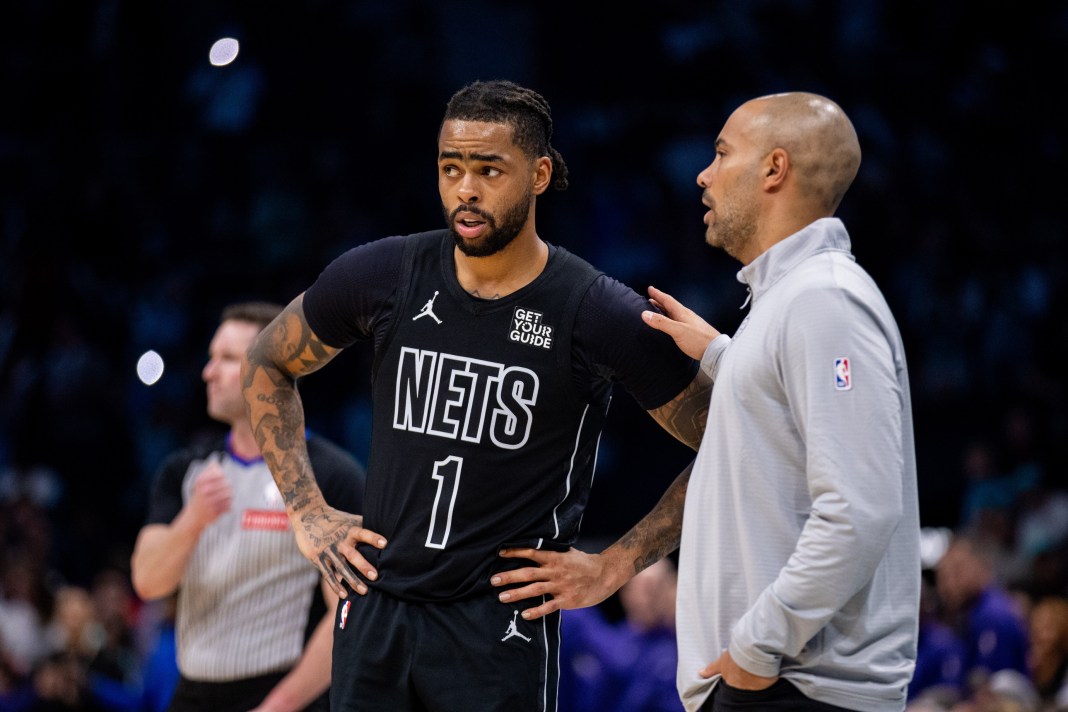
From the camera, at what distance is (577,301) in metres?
3.11

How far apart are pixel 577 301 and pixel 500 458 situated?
16.3 inches

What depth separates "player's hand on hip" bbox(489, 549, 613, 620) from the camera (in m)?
3.02

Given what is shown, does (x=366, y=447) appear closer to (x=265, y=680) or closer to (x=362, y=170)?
(x=362, y=170)

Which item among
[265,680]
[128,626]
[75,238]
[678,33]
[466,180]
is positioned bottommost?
[128,626]

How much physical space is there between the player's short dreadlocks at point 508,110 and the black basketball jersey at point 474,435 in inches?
13.0

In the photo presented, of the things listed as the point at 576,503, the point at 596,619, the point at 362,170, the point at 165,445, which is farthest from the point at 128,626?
the point at 576,503

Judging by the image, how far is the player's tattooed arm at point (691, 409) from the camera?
316cm

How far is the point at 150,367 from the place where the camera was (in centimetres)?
1007

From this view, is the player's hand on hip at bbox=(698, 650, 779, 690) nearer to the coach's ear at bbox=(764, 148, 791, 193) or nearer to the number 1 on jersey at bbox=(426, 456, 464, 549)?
the number 1 on jersey at bbox=(426, 456, 464, 549)

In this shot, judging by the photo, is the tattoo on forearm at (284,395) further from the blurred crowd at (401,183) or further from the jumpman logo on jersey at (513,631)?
the blurred crowd at (401,183)

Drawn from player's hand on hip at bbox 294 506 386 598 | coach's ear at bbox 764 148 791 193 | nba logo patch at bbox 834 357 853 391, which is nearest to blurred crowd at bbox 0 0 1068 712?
player's hand on hip at bbox 294 506 386 598

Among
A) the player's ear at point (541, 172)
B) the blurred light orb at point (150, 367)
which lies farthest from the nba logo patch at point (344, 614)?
the blurred light orb at point (150, 367)

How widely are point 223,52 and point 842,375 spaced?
957 centimetres

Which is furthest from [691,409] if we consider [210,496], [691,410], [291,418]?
[210,496]
